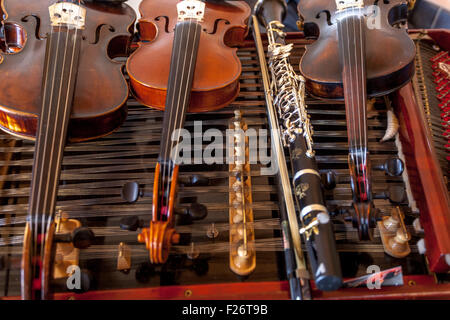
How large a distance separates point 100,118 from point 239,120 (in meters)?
0.62

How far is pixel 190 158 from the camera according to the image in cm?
153

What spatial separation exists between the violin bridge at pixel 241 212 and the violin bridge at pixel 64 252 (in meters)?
0.56

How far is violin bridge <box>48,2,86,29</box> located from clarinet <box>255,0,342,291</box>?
948 millimetres

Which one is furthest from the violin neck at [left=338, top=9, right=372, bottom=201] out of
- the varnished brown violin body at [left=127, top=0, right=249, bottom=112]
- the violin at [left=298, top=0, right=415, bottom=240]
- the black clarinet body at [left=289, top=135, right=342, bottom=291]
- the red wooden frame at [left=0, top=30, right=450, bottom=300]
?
the varnished brown violin body at [left=127, top=0, right=249, bottom=112]

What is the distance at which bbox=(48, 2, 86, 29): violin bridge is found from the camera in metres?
1.64

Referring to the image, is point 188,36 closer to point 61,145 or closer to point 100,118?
point 100,118

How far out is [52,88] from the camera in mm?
1335

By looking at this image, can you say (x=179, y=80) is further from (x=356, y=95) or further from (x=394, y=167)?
(x=394, y=167)

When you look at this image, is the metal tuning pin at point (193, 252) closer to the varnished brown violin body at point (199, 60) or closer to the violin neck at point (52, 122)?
the violin neck at point (52, 122)

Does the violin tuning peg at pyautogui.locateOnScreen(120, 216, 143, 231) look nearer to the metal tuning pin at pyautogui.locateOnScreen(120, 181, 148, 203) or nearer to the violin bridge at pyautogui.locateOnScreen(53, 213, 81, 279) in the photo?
the metal tuning pin at pyautogui.locateOnScreen(120, 181, 148, 203)

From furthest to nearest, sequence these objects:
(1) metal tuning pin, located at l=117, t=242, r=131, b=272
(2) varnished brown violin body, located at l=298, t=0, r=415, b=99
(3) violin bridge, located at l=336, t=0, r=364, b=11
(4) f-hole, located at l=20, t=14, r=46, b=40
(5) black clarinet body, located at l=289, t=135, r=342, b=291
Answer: (3) violin bridge, located at l=336, t=0, r=364, b=11
(4) f-hole, located at l=20, t=14, r=46, b=40
(2) varnished brown violin body, located at l=298, t=0, r=415, b=99
(1) metal tuning pin, located at l=117, t=242, r=131, b=272
(5) black clarinet body, located at l=289, t=135, r=342, b=291

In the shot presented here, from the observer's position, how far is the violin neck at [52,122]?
112 centimetres

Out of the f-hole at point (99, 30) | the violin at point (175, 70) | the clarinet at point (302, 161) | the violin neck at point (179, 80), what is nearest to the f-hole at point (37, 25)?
the f-hole at point (99, 30)
